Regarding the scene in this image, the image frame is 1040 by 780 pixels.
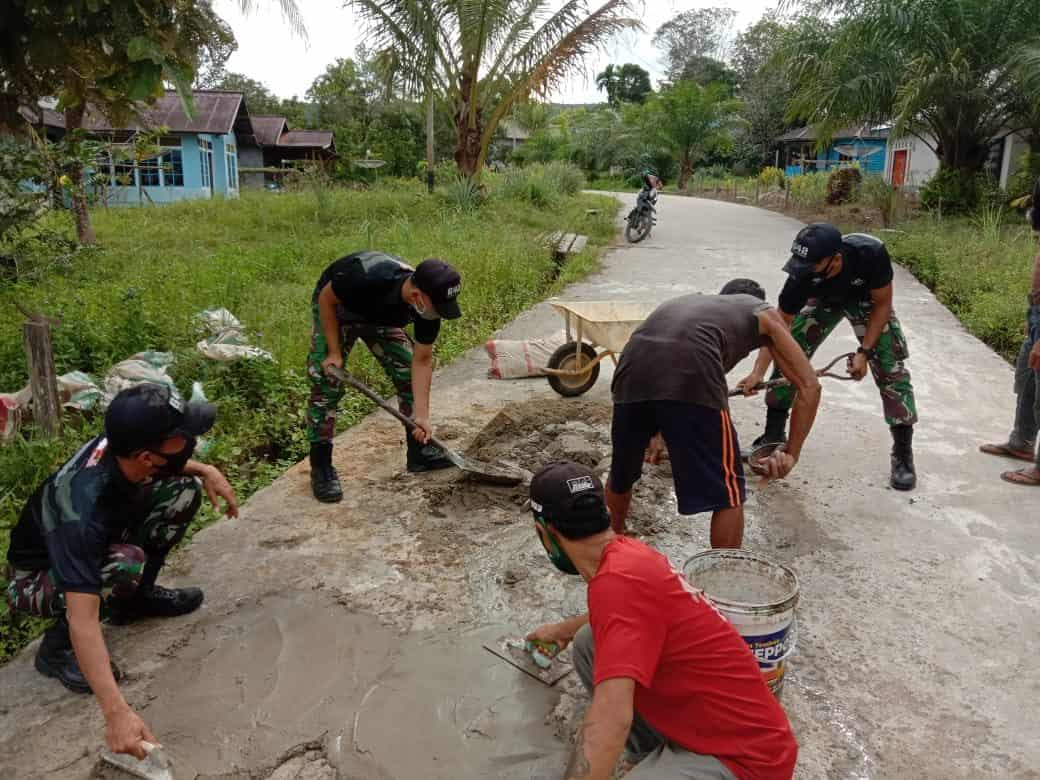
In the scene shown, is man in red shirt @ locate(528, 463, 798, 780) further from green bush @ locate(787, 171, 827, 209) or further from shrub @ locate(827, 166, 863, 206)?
green bush @ locate(787, 171, 827, 209)

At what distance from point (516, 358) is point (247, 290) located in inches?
127

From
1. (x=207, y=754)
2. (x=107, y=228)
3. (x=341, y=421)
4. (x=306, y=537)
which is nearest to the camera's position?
(x=207, y=754)

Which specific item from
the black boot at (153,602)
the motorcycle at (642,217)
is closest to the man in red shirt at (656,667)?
the black boot at (153,602)

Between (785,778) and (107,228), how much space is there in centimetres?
1280

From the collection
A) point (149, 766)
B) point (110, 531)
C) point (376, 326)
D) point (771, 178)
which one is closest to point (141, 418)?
point (110, 531)

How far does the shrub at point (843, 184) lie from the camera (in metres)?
18.3

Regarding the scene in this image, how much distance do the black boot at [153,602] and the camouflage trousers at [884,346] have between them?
2955 mm

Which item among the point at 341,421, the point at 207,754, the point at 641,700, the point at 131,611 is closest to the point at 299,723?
the point at 207,754

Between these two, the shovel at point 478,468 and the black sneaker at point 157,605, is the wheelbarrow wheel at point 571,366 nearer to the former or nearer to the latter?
the shovel at point 478,468

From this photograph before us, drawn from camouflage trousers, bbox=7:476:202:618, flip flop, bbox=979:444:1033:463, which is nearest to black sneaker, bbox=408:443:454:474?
camouflage trousers, bbox=7:476:202:618

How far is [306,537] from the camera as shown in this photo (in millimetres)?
3568

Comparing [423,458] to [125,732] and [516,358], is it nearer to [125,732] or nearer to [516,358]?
[516,358]

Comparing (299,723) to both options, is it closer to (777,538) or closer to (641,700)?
(641,700)

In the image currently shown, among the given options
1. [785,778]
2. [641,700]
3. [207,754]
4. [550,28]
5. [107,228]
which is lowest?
[207,754]
